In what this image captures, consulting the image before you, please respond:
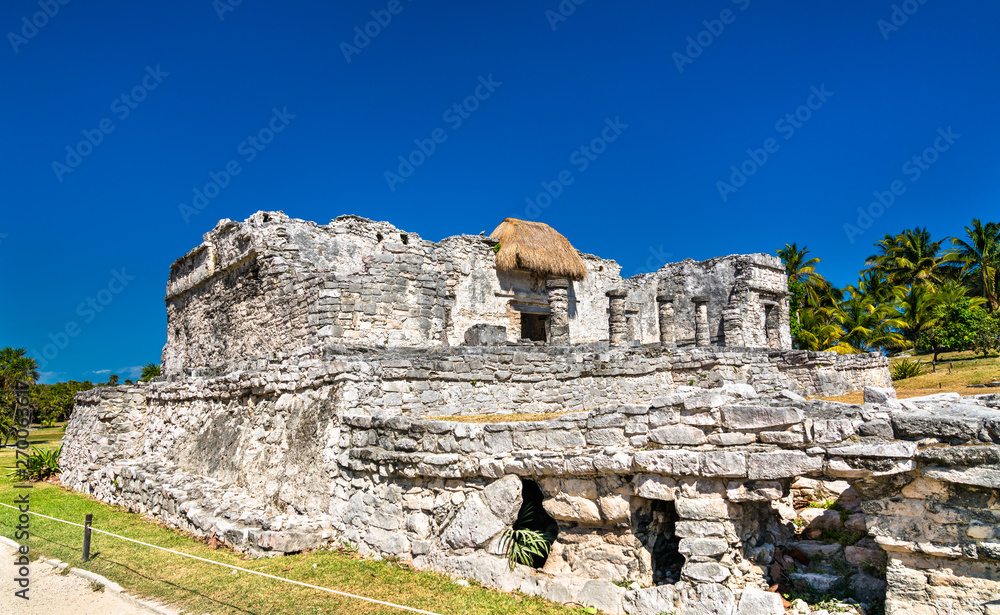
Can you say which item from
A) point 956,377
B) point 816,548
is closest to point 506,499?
point 816,548

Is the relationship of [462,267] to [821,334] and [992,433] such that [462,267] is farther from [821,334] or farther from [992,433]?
[821,334]

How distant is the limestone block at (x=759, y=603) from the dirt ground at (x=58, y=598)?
4.44 meters

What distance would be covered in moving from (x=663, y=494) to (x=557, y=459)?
0.87 meters

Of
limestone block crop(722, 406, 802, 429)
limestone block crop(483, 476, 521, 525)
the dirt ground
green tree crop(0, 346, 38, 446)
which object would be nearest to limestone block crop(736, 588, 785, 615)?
limestone block crop(722, 406, 802, 429)

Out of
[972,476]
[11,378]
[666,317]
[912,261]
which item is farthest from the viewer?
[912,261]

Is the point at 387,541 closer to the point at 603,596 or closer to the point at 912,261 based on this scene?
the point at 603,596

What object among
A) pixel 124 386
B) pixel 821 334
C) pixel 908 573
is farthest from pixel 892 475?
pixel 821 334

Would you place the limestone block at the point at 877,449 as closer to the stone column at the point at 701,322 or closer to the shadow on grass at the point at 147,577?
the shadow on grass at the point at 147,577

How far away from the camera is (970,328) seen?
19453mm

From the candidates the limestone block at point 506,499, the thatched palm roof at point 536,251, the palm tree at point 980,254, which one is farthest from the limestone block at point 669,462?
the palm tree at point 980,254

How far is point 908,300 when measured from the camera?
26.9 meters

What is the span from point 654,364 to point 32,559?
25.9ft

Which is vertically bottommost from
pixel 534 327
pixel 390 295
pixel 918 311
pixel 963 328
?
pixel 390 295

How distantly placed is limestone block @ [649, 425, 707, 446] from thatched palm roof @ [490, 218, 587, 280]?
12756 millimetres
